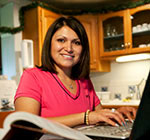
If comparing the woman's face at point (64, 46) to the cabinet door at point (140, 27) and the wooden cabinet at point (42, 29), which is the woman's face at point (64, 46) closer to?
the wooden cabinet at point (42, 29)

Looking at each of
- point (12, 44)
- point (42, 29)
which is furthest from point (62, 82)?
point (12, 44)

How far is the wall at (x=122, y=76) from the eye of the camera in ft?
9.88

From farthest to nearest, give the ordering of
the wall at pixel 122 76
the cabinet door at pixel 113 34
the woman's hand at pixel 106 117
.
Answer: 1. the wall at pixel 122 76
2. the cabinet door at pixel 113 34
3. the woman's hand at pixel 106 117

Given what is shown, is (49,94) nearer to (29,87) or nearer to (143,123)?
(29,87)

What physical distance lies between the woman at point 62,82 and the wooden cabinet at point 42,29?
1473 mm

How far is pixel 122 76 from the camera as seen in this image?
10.5 ft

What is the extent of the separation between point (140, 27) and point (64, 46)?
192cm

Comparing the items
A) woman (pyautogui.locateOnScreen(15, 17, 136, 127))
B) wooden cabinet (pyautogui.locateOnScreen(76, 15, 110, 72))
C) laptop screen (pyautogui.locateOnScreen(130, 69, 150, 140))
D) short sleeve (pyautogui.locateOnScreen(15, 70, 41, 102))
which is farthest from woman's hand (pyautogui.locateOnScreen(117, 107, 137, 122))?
wooden cabinet (pyautogui.locateOnScreen(76, 15, 110, 72))

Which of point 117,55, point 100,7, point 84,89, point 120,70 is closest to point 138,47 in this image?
point 117,55

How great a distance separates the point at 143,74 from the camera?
2.99 m

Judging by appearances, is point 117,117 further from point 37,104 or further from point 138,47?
point 138,47

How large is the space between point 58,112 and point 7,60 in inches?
82.2

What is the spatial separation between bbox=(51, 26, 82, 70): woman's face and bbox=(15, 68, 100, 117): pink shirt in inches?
4.4

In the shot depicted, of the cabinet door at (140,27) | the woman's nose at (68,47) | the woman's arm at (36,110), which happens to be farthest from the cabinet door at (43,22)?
the woman's arm at (36,110)
